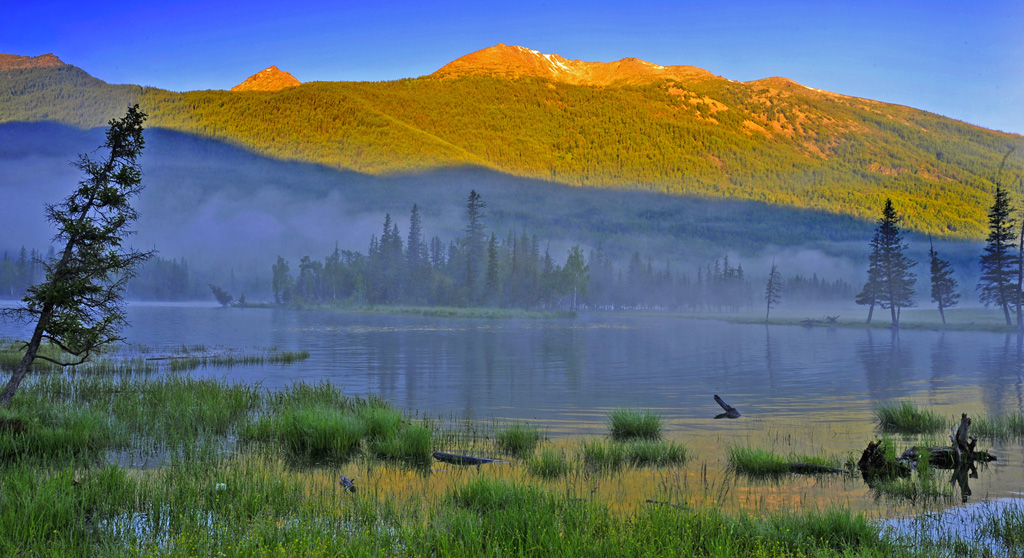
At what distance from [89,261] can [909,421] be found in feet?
72.5

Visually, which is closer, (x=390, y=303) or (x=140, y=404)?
(x=140, y=404)

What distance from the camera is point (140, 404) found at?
59.9 ft

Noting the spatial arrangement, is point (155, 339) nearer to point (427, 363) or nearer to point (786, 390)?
point (427, 363)

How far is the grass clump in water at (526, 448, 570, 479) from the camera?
12.4 meters

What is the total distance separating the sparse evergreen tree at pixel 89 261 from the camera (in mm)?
14281

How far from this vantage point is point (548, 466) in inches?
495

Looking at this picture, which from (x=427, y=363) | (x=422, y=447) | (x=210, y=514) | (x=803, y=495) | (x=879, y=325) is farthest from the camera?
(x=879, y=325)

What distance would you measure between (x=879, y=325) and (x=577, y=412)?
101 metres

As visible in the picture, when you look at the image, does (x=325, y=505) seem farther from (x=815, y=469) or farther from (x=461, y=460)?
(x=815, y=469)

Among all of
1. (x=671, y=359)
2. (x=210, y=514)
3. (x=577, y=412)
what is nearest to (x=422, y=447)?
(x=210, y=514)

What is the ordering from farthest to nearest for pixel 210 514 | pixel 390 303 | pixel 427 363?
pixel 390 303 < pixel 427 363 < pixel 210 514

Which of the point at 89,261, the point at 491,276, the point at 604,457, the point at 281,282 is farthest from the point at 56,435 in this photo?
the point at 281,282

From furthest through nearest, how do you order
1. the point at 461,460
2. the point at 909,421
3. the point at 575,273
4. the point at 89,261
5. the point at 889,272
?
1. the point at 575,273
2. the point at 889,272
3. the point at 909,421
4. the point at 89,261
5. the point at 461,460

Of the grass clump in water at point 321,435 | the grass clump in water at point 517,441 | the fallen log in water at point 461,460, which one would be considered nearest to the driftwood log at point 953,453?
the grass clump in water at point 517,441
